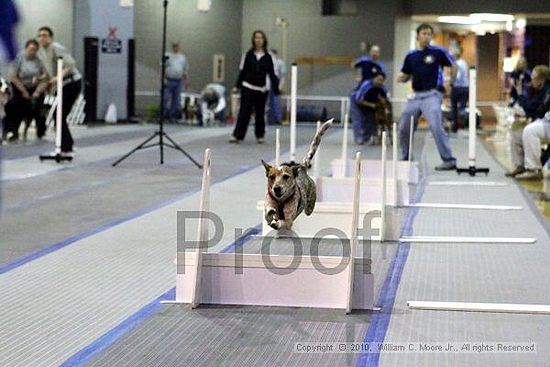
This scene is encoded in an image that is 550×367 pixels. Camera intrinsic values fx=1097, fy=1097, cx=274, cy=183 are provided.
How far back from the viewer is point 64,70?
11781 millimetres

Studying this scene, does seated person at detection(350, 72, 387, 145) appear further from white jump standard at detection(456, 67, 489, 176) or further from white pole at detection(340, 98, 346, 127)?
white pole at detection(340, 98, 346, 127)

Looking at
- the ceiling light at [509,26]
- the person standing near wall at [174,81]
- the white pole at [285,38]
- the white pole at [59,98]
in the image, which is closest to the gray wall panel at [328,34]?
the white pole at [285,38]

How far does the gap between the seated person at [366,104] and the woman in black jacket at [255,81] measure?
4.53ft

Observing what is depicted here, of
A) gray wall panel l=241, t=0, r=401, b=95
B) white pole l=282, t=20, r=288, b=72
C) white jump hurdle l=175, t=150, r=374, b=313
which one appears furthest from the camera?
white pole l=282, t=20, r=288, b=72

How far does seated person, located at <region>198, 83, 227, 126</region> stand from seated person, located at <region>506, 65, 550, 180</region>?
34.9ft

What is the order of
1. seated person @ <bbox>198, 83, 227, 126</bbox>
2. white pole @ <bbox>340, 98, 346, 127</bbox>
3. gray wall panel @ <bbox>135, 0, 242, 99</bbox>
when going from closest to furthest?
seated person @ <bbox>198, 83, 227, 126</bbox>
gray wall panel @ <bbox>135, 0, 242, 99</bbox>
white pole @ <bbox>340, 98, 346, 127</bbox>

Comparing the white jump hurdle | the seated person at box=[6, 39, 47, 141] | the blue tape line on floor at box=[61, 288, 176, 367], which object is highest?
the seated person at box=[6, 39, 47, 141]

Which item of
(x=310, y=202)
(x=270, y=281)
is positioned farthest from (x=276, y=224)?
(x=270, y=281)

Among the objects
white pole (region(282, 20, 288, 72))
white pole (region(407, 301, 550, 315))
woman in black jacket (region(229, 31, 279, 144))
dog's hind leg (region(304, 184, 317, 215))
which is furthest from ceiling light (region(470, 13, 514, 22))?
white pole (region(407, 301, 550, 315))

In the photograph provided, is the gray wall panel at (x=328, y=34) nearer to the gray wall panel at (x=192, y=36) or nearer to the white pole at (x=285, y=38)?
the white pole at (x=285, y=38)

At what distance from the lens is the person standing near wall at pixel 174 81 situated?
21328 millimetres

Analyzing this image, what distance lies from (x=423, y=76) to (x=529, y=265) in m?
5.79

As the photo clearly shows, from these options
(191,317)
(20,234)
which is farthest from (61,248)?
(191,317)

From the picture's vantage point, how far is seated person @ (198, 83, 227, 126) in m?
21.2
